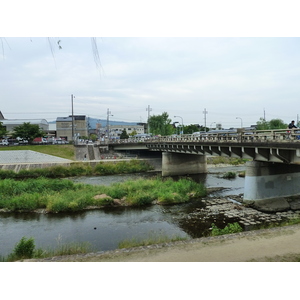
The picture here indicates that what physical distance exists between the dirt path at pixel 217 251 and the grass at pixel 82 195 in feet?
45.4

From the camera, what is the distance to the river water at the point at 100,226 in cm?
1663

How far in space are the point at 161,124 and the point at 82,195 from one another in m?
82.2

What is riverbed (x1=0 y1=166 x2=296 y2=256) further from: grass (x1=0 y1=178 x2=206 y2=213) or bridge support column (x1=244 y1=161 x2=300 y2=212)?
bridge support column (x1=244 y1=161 x2=300 y2=212)

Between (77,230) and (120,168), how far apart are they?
30493mm

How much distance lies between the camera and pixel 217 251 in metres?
9.83

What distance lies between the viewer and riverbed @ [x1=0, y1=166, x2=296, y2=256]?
55.1 ft

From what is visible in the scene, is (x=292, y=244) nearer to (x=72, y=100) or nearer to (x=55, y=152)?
(x=55, y=152)

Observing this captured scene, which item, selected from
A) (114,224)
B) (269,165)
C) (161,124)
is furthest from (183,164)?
(161,124)

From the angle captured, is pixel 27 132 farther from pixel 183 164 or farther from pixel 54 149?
pixel 183 164

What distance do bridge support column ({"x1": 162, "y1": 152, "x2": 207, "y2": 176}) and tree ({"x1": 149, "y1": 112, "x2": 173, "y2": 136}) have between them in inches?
2293

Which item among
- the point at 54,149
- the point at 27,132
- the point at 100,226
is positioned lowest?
the point at 100,226

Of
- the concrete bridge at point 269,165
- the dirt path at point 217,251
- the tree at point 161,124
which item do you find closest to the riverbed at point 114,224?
the concrete bridge at point 269,165

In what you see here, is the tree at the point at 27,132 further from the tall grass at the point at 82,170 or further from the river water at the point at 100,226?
the river water at the point at 100,226

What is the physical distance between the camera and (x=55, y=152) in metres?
57.5
